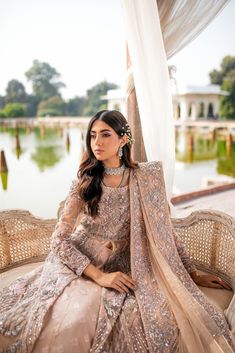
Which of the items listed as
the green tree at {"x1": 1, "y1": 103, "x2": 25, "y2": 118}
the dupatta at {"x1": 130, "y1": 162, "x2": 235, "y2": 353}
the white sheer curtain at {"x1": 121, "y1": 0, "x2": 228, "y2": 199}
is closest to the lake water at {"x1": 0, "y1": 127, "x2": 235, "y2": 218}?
the green tree at {"x1": 1, "y1": 103, "x2": 25, "y2": 118}

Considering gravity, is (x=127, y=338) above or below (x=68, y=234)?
below

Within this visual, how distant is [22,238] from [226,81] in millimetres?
15233

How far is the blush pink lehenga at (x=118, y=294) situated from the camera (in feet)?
3.32

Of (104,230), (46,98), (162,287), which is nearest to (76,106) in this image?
(46,98)

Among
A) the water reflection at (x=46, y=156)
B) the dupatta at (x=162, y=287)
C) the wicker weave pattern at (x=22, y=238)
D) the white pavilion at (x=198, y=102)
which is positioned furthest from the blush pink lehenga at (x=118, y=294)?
the white pavilion at (x=198, y=102)

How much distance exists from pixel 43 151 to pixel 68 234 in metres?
10.9

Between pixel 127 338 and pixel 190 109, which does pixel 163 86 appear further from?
pixel 190 109

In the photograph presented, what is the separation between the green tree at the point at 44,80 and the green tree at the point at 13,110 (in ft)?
1.95

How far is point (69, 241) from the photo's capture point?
1277 millimetres

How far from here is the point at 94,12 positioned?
5.98 m

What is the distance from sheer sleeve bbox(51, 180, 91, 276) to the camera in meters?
1.21

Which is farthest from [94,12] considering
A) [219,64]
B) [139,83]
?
[219,64]

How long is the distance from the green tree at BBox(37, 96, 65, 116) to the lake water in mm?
1036

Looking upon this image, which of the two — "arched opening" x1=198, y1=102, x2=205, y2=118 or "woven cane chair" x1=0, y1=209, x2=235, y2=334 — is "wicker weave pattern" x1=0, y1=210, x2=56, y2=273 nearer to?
"woven cane chair" x1=0, y1=209, x2=235, y2=334
